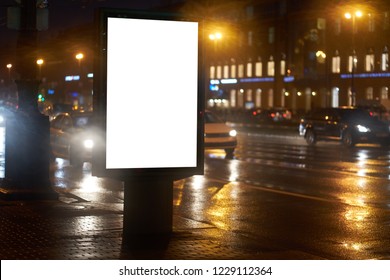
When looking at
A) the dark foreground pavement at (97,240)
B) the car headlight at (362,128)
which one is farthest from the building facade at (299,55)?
the dark foreground pavement at (97,240)

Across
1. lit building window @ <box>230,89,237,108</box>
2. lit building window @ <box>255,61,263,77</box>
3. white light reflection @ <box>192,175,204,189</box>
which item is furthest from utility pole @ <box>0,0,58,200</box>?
lit building window @ <box>230,89,237,108</box>

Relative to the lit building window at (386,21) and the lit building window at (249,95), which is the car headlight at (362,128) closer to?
the lit building window at (386,21)

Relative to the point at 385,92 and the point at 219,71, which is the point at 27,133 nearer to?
the point at 385,92

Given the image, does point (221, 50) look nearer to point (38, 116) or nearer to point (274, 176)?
point (274, 176)

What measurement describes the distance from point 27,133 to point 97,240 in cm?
426

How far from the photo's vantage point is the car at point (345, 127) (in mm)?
35125

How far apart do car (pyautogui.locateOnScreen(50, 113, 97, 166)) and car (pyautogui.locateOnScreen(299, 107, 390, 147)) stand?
1398 centimetres

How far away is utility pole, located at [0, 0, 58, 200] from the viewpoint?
538 inches

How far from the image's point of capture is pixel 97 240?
9.86 m

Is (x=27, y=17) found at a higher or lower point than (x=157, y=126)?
higher

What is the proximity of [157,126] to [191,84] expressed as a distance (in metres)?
0.58

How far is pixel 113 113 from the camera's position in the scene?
9078mm

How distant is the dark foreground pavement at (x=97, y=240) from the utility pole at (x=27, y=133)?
1135 mm
